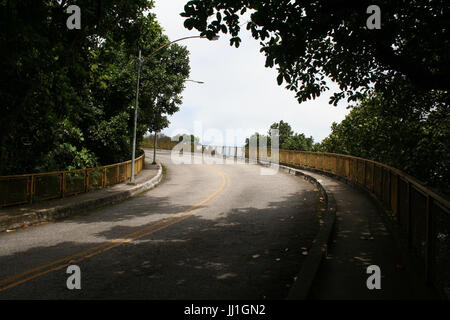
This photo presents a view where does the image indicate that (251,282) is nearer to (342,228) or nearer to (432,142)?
(342,228)

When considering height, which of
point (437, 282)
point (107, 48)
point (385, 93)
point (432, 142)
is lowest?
point (437, 282)

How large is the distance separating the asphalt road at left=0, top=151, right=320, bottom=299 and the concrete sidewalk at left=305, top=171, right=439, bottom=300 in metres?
0.58

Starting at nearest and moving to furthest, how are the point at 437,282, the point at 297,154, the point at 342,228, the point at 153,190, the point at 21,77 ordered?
1. the point at 437,282
2. the point at 342,228
3. the point at 21,77
4. the point at 153,190
5. the point at 297,154

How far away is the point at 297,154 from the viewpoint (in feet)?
91.5

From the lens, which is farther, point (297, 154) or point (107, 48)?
point (297, 154)

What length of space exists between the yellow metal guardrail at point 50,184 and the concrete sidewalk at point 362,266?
33.4 ft

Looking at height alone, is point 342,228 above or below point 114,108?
below

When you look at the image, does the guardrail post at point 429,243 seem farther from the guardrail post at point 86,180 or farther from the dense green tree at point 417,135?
the guardrail post at point 86,180

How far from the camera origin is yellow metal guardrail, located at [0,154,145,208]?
10.8m

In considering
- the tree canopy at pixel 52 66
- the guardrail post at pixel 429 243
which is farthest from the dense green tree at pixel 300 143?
the guardrail post at pixel 429 243

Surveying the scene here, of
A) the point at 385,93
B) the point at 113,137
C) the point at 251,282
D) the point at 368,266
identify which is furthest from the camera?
Result: the point at 113,137

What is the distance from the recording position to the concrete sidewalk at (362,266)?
14.8ft
